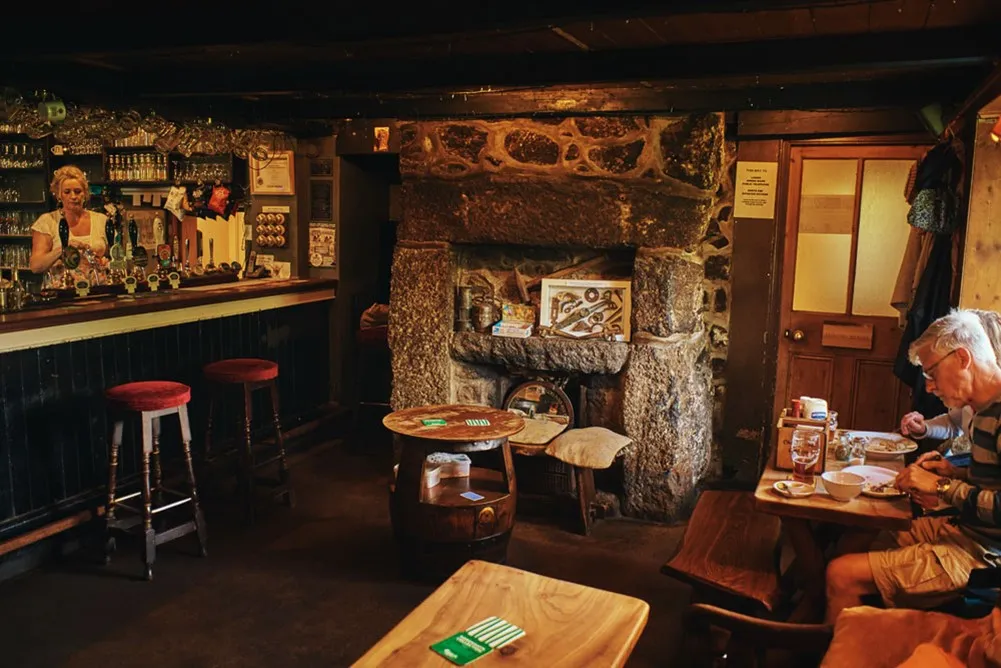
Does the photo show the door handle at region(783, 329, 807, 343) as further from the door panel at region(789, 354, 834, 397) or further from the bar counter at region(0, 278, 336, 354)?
the bar counter at region(0, 278, 336, 354)

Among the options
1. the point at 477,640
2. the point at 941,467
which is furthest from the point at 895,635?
the point at 477,640

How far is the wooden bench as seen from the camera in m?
2.74

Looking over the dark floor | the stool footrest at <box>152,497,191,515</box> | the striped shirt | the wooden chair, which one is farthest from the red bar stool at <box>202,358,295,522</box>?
the striped shirt

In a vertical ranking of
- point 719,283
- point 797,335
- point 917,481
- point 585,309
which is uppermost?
point 719,283

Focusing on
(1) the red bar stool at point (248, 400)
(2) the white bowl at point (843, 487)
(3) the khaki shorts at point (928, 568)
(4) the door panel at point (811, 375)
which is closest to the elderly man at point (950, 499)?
(3) the khaki shorts at point (928, 568)

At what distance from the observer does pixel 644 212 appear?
4543mm

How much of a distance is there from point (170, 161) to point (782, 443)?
555 cm

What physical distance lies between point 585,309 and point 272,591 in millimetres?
2269

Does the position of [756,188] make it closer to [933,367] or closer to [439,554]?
[933,367]

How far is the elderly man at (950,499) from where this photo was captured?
8.18ft

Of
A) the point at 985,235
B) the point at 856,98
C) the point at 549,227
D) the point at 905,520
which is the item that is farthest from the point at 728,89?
the point at 905,520

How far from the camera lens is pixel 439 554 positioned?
3699mm

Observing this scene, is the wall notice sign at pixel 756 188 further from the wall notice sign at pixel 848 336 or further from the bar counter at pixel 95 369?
the bar counter at pixel 95 369

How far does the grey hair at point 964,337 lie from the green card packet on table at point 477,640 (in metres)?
1.61
